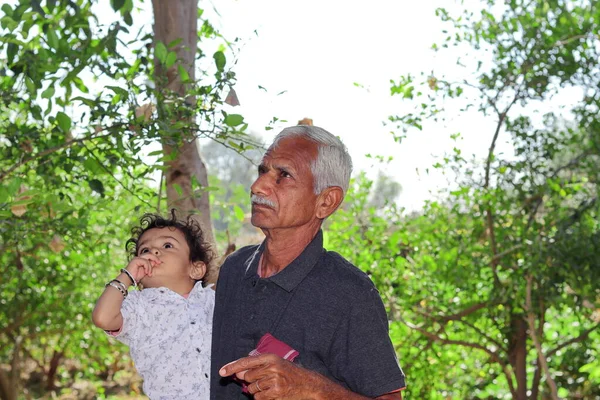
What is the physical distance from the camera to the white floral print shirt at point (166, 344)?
210 centimetres

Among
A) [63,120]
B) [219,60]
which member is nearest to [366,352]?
[219,60]

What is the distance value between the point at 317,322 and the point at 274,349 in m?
0.15

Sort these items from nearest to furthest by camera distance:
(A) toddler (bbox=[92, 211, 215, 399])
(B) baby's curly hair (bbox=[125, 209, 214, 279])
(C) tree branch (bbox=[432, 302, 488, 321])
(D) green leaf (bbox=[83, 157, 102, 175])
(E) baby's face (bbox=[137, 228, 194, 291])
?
1. (A) toddler (bbox=[92, 211, 215, 399])
2. (E) baby's face (bbox=[137, 228, 194, 291])
3. (B) baby's curly hair (bbox=[125, 209, 214, 279])
4. (D) green leaf (bbox=[83, 157, 102, 175])
5. (C) tree branch (bbox=[432, 302, 488, 321])

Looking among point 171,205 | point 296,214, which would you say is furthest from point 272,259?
point 171,205

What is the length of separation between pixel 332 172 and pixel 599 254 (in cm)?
287

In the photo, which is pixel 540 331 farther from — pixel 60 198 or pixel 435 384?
pixel 60 198

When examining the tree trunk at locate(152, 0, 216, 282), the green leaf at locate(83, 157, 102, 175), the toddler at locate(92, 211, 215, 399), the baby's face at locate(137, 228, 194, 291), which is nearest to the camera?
the toddler at locate(92, 211, 215, 399)

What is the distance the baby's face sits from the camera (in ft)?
7.33

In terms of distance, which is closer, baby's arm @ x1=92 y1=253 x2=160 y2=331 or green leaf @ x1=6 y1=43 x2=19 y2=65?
baby's arm @ x1=92 y1=253 x2=160 y2=331

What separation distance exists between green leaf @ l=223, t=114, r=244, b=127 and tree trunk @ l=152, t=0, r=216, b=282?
516 mm

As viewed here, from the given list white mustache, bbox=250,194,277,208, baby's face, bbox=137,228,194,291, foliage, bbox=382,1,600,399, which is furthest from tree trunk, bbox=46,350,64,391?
white mustache, bbox=250,194,277,208

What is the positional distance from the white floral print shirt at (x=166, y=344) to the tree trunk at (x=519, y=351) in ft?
10.8

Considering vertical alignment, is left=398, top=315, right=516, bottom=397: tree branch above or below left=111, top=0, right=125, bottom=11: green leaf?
below

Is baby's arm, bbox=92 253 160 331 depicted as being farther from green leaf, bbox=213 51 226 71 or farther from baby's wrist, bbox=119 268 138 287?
green leaf, bbox=213 51 226 71
